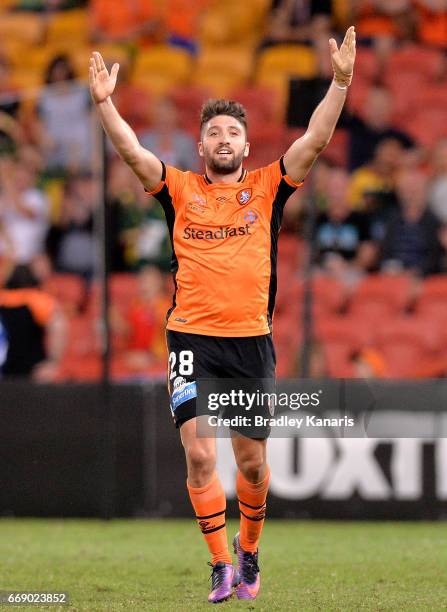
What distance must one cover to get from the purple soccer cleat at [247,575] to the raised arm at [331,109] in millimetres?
2052

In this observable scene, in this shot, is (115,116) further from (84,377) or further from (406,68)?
(406,68)

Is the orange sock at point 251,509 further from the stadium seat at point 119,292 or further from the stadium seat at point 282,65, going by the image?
the stadium seat at point 282,65

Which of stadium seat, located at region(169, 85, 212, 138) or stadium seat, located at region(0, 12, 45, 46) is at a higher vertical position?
stadium seat, located at region(0, 12, 45, 46)

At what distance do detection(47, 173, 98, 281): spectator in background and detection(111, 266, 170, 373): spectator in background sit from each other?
1.14 m

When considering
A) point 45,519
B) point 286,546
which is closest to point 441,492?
point 286,546

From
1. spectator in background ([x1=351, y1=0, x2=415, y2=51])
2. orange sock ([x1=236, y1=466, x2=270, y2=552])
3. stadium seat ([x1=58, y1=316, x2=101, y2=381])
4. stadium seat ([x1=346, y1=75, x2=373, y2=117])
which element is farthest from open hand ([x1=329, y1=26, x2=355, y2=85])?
spectator in background ([x1=351, y1=0, x2=415, y2=51])

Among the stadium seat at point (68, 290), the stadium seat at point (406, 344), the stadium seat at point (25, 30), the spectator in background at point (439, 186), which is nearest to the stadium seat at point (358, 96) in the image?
the spectator in background at point (439, 186)

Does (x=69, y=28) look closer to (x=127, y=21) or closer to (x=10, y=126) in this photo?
(x=127, y=21)

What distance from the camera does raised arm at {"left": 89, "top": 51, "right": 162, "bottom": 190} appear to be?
22.5 ft

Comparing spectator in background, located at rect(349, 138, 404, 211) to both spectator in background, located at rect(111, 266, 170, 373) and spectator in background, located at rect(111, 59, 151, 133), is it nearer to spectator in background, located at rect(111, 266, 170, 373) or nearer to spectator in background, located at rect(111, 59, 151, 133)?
spectator in background, located at rect(111, 266, 170, 373)

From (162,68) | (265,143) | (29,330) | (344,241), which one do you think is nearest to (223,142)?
(29,330)

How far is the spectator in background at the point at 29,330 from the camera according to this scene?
13.3 m

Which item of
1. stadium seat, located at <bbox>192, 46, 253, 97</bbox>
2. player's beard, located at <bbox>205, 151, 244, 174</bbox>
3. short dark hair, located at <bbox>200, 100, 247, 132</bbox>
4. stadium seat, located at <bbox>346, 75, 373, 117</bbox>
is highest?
stadium seat, located at <bbox>192, 46, 253, 97</bbox>

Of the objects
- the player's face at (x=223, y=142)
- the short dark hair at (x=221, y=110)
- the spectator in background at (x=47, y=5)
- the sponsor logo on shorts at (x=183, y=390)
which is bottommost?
the sponsor logo on shorts at (x=183, y=390)
